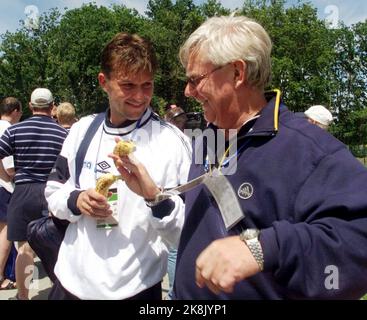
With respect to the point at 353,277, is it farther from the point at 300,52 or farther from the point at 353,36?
the point at 353,36

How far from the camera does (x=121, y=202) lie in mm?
2107

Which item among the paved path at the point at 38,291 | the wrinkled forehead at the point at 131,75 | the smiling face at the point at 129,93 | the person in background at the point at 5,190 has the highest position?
the wrinkled forehead at the point at 131,75

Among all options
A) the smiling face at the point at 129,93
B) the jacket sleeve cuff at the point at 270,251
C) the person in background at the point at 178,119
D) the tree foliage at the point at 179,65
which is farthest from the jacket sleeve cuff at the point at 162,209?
the tree foliage at the point at 179,65

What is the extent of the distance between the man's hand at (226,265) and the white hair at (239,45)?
74cm

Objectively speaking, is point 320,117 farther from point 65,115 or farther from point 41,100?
point 41,100

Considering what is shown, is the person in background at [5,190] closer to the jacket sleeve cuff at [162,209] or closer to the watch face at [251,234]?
the jacket sleeve cuff at [162,209]

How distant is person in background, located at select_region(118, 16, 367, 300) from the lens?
1287mm

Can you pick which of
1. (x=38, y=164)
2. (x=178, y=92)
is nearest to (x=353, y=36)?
(x=178, y=92)

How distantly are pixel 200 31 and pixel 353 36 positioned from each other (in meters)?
50.6

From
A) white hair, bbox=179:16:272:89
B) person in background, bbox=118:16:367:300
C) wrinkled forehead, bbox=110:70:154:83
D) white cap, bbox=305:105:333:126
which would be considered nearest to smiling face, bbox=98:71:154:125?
wrinkled forehead, bbox=110:70:154:83

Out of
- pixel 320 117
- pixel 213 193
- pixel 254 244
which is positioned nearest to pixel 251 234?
pixel 254 244

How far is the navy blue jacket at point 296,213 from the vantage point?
129cm

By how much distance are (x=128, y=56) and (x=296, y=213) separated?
1201mm

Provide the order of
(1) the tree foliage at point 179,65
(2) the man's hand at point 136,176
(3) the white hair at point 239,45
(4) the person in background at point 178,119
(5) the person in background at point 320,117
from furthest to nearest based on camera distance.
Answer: (1) the tree foliage at point 179,65 → (4) the person in background at point 178,119 → (5) the person in background at point 320,117 → (2) the man's hand at point 136,176 → (3) the white hair at point 239,45
